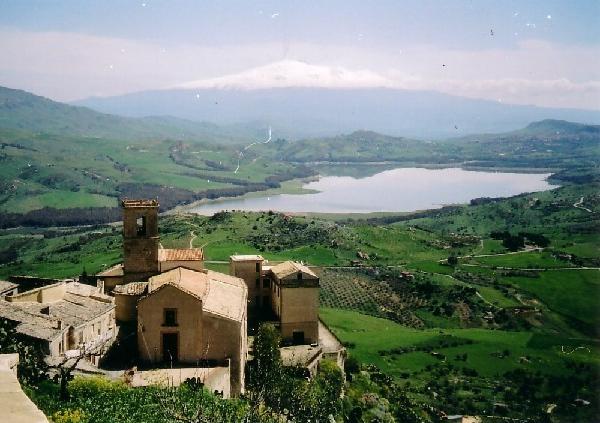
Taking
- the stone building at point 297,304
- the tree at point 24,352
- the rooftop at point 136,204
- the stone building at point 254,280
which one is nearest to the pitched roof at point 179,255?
the rooftop at point 136,204

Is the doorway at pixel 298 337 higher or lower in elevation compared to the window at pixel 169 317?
lower

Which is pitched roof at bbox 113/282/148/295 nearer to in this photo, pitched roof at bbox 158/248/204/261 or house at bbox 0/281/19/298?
pitched roof at bbox 158/248/204/261

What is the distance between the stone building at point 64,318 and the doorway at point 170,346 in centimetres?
272

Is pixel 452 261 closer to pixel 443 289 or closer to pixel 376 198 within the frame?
pixel 443 289

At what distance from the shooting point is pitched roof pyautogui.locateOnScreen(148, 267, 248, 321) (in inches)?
1084

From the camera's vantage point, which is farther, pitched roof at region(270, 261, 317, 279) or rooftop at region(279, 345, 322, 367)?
pitched roof at region(270, 261, 317, 279)

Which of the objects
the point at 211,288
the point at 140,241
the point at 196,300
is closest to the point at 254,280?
the point at 211,288

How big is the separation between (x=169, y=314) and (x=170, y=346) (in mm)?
1349

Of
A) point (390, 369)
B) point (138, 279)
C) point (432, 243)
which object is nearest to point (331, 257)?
point (432, 243)

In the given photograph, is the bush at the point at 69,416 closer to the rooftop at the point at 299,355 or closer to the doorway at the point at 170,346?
the doorway at the point at 170,346

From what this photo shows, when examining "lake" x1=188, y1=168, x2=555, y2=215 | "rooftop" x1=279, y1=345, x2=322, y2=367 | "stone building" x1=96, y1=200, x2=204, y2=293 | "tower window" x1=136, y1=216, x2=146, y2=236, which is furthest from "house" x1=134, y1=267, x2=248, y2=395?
"lake" x1=188, y1=168, x2=555, y2=215

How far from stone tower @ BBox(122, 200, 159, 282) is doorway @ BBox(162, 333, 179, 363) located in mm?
6784

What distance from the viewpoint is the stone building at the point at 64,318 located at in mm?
25219

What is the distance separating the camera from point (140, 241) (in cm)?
3306
